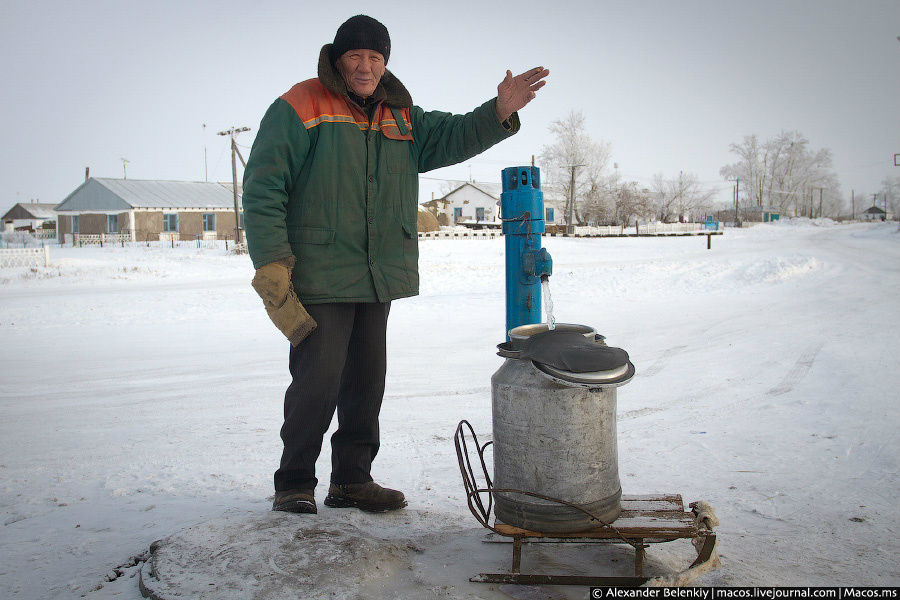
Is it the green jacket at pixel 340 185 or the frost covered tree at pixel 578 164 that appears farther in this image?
the frost covered tree at pixel 578 164

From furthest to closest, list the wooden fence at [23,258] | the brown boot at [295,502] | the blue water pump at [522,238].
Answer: the wooden fence at [23,258] → the blue water pump at [522,238] → the brown boot at [295,502]

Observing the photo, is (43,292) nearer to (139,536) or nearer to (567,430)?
(139,536)

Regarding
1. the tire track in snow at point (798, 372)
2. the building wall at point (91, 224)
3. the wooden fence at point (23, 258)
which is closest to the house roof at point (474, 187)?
the building wall at point (91, 224)

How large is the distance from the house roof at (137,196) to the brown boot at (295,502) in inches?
1667

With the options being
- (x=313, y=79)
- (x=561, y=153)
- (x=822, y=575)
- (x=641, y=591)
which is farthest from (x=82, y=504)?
(x=561, y=153)

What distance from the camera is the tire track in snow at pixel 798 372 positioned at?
4.83m

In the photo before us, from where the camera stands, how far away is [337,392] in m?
2.73

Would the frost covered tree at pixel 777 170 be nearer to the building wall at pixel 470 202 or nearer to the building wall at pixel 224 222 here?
the building wall at pixel 470 202

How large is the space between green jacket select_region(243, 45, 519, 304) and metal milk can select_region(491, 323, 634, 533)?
2.70ft

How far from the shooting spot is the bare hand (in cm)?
275

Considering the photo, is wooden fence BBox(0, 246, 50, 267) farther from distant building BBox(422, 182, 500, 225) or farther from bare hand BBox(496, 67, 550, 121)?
distant building BBox(422, 182, 500, 225)

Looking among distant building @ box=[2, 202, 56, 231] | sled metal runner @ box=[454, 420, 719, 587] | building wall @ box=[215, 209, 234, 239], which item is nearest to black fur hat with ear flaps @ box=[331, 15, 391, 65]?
sled metal runner @ box=[454, 420, 719, 587]

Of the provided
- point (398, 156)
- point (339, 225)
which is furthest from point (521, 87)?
point (339, 225)

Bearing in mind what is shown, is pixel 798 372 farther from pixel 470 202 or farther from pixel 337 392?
pixel 470 202
